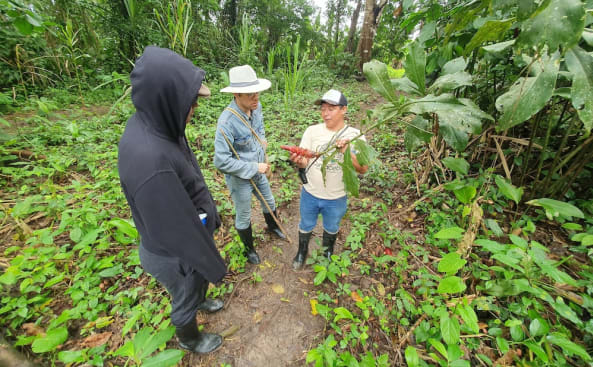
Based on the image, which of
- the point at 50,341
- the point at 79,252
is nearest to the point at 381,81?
the point at 50,341

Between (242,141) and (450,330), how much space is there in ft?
7.00

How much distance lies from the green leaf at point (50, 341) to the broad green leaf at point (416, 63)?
2.69 meters

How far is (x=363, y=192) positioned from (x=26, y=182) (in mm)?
4493

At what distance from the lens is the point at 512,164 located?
2.43 metres

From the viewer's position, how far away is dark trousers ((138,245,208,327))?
135 cm

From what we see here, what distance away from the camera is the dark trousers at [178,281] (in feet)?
4.42

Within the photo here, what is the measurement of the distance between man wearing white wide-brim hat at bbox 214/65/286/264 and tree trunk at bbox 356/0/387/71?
264 inches

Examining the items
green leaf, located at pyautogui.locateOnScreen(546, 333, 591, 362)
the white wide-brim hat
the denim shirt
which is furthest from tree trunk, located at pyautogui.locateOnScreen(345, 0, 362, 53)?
green leaf, located at pyautogui.locateOnScreen(546, 333, 591, 362)

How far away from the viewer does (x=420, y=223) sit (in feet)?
8.52

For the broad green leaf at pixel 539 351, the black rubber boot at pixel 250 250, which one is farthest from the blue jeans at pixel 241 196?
the broad green leaf at pixel 539 351

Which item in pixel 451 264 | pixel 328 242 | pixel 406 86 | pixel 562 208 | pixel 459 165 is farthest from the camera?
pixel 328 242

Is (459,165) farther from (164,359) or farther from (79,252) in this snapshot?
(79,252)

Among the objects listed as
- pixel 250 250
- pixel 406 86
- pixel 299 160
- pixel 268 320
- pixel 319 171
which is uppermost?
pixel 406 86

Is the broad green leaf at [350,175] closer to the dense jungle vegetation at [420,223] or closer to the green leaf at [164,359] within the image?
the dense jungle vegetation at [420,223]
